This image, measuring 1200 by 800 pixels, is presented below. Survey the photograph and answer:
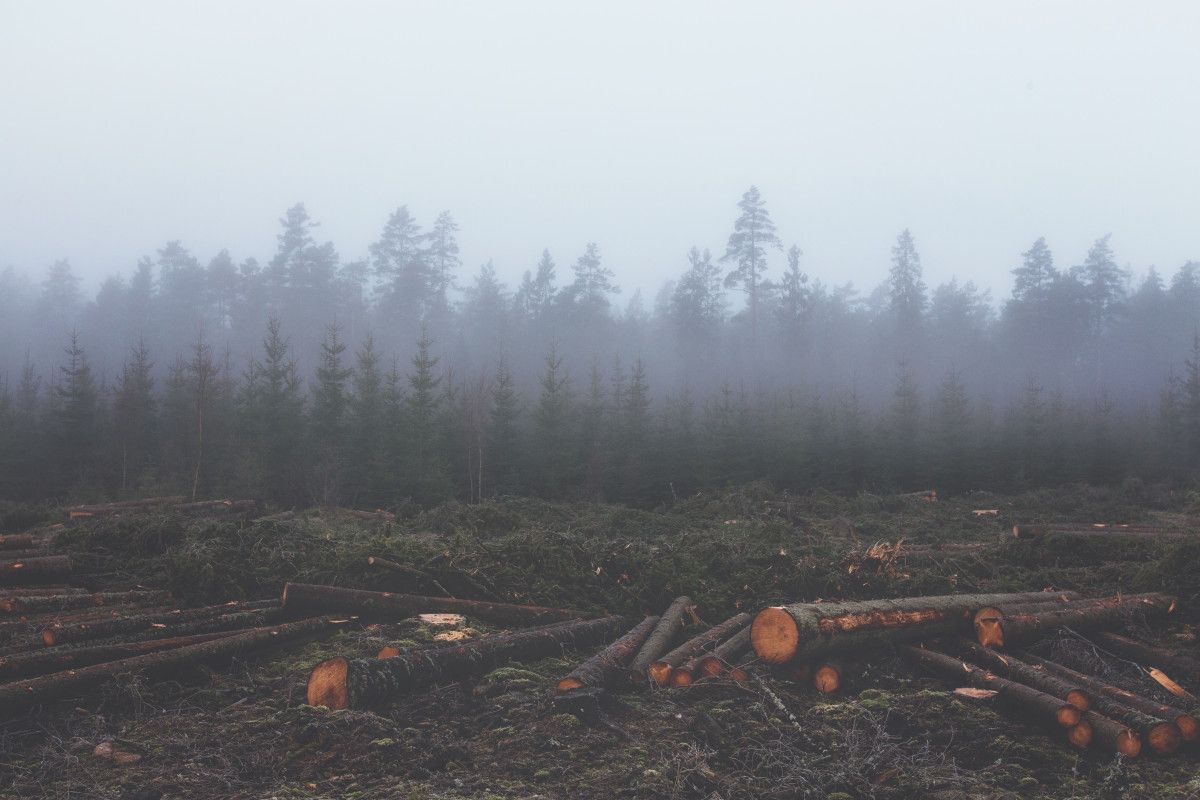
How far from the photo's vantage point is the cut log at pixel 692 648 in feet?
17.9

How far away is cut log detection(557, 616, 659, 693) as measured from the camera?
5.14 meters

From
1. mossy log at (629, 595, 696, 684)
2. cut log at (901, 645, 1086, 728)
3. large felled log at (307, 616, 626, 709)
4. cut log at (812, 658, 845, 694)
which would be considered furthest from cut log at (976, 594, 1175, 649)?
large felled log at (307, 616, 626, 709)

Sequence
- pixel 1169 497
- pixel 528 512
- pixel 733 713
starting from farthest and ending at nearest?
pixel 1169 497 → pixel 528 512 → pixel 733 713

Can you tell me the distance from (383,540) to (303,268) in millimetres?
50395

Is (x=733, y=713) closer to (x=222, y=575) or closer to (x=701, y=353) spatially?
(x=222, y=575)

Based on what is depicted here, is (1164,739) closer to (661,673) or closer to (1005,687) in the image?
(1005,687)

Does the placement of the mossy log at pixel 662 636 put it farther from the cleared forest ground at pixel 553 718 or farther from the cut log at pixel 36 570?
the cut log at pixel 36 570

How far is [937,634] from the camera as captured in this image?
20.0ft

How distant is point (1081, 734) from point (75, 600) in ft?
31.2

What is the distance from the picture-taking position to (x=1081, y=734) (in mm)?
4395

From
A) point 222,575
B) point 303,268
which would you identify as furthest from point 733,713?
point 303,268

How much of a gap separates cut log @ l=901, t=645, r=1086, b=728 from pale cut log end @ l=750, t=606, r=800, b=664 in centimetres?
139

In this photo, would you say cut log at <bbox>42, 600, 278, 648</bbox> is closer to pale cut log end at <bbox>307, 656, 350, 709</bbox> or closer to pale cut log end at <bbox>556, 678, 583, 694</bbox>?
pale cut log end at <bbox>307, 656, 350, 709</bbox>

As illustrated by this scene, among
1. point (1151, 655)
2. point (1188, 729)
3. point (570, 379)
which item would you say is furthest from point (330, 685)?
point (570, 379)
